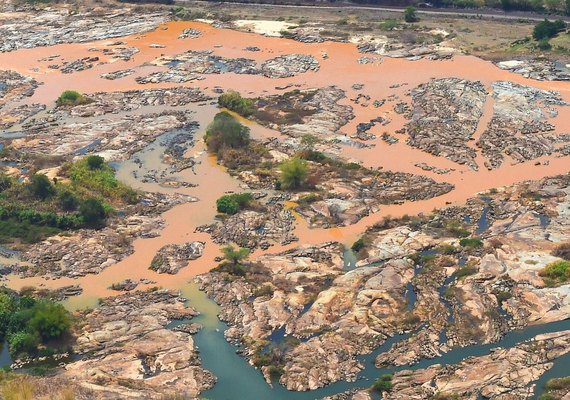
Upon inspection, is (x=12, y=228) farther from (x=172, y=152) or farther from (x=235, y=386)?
(x=235, y=386)

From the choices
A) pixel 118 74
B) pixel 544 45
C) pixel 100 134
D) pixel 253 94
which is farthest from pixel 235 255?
pixel 544 45

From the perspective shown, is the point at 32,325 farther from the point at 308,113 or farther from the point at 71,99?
the point at 71,99

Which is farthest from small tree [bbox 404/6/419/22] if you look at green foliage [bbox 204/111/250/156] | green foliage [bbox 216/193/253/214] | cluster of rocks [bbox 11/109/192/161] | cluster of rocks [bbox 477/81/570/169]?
green foliage [bbox 216/193/253/214]

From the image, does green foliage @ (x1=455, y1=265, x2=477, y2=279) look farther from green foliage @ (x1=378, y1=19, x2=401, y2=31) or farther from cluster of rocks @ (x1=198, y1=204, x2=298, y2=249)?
green foliage @ (x1=378, y1=19, x2=401, y2=31)

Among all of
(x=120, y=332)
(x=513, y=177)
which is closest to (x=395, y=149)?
(x=513, y=177)

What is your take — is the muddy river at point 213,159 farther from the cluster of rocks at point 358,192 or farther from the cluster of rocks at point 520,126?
the cluster of rocks at point 520,126

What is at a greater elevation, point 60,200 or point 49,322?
point 60,200

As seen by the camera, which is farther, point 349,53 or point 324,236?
point 349,53

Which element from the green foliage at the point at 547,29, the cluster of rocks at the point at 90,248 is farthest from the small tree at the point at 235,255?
the green foliage at the point at 547,29
